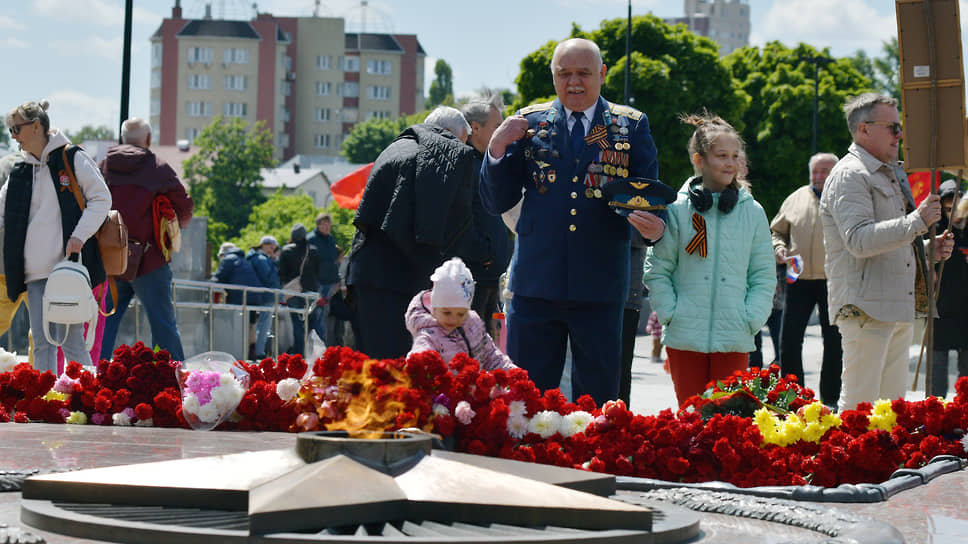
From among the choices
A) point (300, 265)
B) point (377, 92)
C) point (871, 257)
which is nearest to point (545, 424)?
point (871, 257)

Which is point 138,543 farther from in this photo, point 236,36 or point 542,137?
point 236,36

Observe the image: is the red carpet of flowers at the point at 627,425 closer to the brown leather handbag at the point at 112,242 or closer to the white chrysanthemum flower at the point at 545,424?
the white chrysanthemum flower at the point at 545,424

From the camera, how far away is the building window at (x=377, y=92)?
153 m

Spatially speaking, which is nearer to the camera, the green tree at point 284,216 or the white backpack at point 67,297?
the white backpack at point 67,297

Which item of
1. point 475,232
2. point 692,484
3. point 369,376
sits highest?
point 475,232

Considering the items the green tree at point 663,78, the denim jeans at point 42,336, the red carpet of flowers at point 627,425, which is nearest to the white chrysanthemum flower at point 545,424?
the red carpet of flowers at point 627,425

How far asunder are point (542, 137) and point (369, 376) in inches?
77.5

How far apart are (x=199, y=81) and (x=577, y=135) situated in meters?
139

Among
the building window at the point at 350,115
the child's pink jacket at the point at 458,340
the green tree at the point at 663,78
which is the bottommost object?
the child's pink jacket at the point at 458,340

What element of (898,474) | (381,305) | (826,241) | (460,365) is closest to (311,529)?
(460,365)

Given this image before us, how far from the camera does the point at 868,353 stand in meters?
7.52

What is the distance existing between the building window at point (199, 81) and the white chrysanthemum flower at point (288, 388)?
454 ft

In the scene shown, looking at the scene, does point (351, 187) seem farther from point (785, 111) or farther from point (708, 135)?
point (785, 111)

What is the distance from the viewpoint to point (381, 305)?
7.41 m
